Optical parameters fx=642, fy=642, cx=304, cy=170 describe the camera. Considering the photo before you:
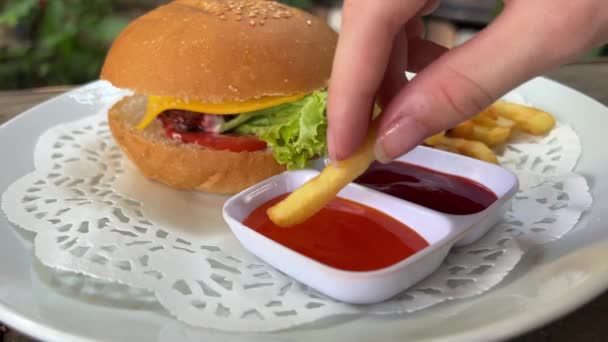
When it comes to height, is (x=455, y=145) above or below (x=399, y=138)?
below

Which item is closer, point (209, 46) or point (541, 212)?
point (541, 212)

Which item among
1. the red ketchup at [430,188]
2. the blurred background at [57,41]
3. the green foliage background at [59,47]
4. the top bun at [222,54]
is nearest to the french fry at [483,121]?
the red ketchup at [430,188]

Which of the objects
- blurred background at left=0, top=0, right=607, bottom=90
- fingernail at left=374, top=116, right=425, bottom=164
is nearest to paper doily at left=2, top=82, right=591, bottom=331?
fingernail at left=374, top=116, right=425, bottom=164

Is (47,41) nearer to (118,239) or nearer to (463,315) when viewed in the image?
(118,239)

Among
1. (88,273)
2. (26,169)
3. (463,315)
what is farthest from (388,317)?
(26,169)

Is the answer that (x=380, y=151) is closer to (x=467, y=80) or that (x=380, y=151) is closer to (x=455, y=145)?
(x=467, y=80)

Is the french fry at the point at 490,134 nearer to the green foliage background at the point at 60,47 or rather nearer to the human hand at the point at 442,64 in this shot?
the human hand at the point at 442,64

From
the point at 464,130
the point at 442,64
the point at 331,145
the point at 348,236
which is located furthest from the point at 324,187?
the point at 464,130
